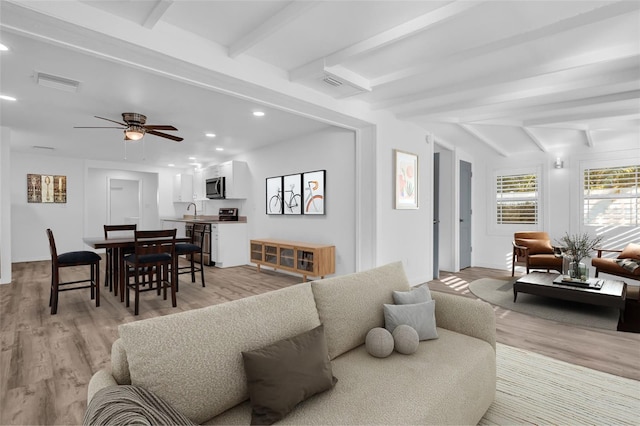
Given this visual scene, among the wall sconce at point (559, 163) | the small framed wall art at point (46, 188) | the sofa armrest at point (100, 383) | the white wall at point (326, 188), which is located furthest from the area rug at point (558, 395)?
the small framed wall art at point (46, 188)

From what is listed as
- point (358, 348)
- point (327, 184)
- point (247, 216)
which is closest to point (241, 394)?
point (358, 348)

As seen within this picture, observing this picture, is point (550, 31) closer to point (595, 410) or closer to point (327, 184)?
point (595, 410)

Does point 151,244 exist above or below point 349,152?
below

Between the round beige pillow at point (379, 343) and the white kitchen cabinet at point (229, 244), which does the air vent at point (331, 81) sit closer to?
the round beige pillow at point (379, 343)

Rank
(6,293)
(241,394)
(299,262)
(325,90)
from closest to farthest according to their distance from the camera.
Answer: (241,394) → (325,90) → (6,293) → (299,262)

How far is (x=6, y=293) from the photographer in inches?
174

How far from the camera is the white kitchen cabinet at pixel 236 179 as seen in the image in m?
6.69

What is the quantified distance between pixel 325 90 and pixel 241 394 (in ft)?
10.1

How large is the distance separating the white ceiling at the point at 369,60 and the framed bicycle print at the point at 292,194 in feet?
3.31

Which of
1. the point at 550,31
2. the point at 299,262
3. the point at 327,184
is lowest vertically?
the point at 299,262

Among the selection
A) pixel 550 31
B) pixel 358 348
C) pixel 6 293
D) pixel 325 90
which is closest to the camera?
pixel 358 348

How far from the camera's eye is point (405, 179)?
466cm

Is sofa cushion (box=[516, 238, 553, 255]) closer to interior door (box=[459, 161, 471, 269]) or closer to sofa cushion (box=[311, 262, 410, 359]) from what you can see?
interior door (box=[459, 161, 471, 269])

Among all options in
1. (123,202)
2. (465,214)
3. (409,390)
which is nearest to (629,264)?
(465,214)
